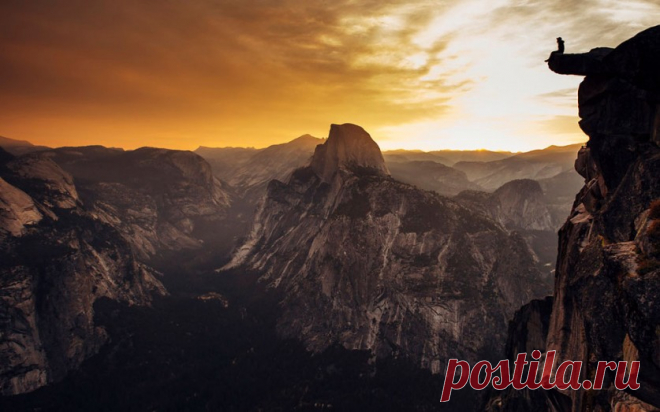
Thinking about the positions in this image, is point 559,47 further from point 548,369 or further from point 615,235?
point 548,369

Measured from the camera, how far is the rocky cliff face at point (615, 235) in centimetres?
2808

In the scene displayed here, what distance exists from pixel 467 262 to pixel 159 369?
611 ft

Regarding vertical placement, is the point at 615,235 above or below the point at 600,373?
above

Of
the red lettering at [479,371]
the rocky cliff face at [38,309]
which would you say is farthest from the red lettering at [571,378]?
the rocky cliff face at [38,309]

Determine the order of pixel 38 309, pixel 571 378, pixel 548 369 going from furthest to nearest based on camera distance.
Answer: pixel 38 309, pixel 548 369, pixel 571 378

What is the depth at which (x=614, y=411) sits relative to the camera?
29391 millimetres

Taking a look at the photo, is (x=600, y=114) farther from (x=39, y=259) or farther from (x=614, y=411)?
(x=39, y=259)

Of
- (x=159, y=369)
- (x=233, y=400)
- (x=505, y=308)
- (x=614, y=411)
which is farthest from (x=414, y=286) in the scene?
(x=614, y=411)

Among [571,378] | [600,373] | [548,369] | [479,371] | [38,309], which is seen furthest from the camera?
[38,309]

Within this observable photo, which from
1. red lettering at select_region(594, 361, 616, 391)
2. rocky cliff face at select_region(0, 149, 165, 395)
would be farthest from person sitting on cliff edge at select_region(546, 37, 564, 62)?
rocky cliff face at select_region(0, 149, 165, 395)

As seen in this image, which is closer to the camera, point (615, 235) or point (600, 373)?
point (600, 373)

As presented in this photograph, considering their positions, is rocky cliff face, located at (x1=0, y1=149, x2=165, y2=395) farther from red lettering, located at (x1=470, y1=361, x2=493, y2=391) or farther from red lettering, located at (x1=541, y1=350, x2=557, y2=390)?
red lettering, located at (x1=541, y1=350, x2=557, y2=390)

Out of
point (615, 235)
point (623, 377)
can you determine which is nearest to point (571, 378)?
point (623, 377)

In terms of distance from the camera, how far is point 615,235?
40031mm
